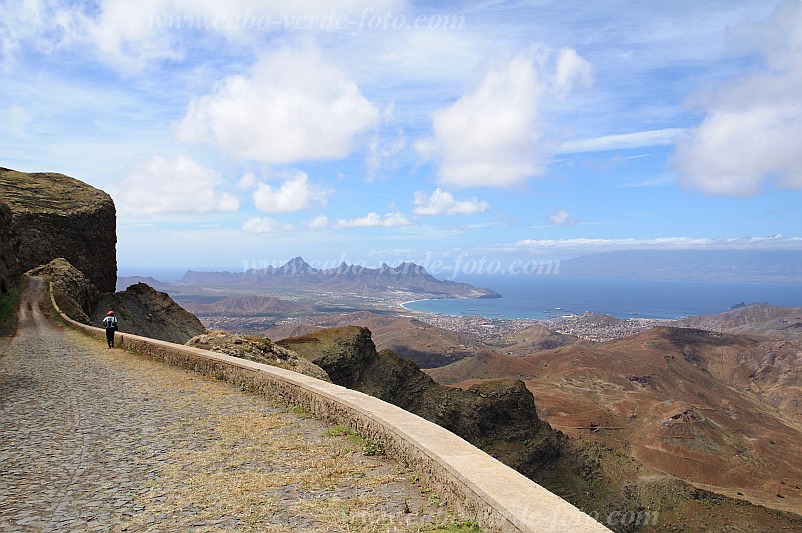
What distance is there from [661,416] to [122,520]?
94.9 meters

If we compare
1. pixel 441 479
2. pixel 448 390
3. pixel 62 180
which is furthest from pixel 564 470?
pixel 62 180

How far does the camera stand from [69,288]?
40.3m

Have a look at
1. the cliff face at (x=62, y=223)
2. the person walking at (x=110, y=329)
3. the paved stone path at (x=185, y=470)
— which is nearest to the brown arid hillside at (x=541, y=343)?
the cliff face at (x=62, y=223)

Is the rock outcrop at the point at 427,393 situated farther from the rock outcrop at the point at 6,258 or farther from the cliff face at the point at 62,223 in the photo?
the cliff face at the point at 62,223

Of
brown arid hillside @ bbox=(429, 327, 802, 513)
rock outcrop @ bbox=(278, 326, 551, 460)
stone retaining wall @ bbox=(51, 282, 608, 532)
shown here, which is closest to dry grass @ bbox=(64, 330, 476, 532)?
stone retaining wall @ bbox=(51, 282, 608, 532)

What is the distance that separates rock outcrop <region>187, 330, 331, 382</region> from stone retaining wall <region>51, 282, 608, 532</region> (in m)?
4.09

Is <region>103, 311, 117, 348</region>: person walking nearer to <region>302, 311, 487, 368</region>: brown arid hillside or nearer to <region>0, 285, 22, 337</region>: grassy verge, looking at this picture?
<region>0, 285, 22, 337</region>: grassy verge

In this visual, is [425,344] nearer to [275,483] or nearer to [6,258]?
[6,258]

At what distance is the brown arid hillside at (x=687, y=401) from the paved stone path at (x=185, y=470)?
6482cm

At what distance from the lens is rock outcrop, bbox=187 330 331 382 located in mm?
Result: 15712

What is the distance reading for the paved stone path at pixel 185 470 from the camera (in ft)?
16.9

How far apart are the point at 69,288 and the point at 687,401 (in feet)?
372

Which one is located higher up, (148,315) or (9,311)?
(9,311)

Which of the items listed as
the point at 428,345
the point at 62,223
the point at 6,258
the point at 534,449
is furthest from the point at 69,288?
the point at 428,345
